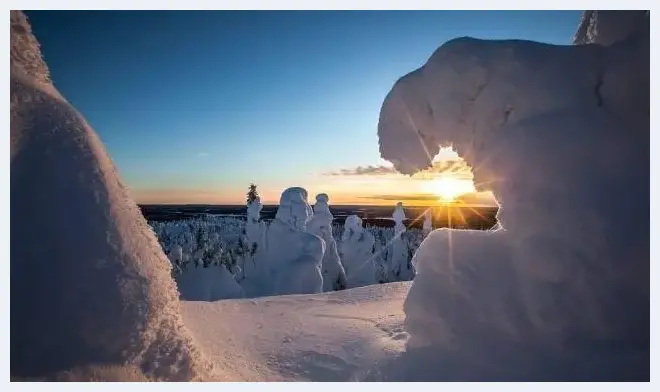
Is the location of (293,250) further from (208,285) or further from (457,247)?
(457,247)

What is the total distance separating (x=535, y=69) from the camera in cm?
502

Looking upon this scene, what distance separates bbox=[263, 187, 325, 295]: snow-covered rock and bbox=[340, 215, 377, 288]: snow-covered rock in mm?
11013

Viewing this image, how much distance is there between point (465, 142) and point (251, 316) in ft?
20.5

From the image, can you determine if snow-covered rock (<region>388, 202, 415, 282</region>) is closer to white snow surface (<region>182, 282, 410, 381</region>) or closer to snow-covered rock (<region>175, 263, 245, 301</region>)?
snow-covered rock (<region>175, 263, 245, 301</region>)

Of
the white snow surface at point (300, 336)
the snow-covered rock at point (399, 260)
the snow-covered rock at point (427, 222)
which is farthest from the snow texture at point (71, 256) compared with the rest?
the snow-covered rock at point (427, 222)

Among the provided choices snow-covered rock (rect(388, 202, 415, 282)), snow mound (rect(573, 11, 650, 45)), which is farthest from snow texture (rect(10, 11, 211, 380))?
snow-covered rock (rect(388, 202, 415, 282))

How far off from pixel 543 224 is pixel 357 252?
107 feet

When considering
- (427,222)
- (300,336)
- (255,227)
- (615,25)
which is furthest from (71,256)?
(427,222)

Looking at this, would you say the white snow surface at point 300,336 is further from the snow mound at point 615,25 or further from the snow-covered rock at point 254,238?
the snow-covered rock at point 254,238

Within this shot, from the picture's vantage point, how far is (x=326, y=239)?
2942 cm

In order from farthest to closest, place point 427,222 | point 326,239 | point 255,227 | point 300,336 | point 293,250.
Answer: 1. point 427,222
2. point 255,227
3. point 326,239
4. point 293,250
5. point 300,336

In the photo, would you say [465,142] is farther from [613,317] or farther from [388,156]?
[613,317]

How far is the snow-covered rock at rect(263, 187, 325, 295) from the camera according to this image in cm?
2295
